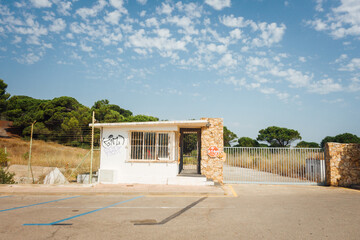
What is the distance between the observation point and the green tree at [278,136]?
53.9 metres

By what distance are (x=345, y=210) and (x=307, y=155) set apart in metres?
7.10

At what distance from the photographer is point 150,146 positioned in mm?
13352

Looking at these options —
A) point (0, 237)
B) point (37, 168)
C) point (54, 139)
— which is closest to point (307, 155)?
point (0, 237)

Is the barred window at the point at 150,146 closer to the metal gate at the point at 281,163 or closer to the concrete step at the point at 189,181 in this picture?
the concrete step at the point at 189,181

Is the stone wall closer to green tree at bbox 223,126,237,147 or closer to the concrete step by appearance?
the concrete step

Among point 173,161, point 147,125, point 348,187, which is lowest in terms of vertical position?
point 348,187

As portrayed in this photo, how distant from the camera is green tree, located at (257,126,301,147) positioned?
53.9 m

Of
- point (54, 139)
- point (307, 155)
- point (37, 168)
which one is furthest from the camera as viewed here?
point (54, 139)

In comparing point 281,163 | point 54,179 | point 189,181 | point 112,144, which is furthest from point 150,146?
point 281,163

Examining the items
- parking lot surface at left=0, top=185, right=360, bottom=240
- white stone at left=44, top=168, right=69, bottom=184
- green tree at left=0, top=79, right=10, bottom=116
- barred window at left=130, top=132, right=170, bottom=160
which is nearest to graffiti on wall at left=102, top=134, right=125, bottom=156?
barred window at left=130, top=132, right=170, bottom=160

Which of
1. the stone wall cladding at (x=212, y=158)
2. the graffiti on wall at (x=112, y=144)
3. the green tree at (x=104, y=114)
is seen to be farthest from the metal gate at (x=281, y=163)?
the green tree at (x=104, y=114)

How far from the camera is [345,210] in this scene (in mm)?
7449

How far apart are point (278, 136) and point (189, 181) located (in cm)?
4797

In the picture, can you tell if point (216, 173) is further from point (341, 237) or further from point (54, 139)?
point (54, 139)
